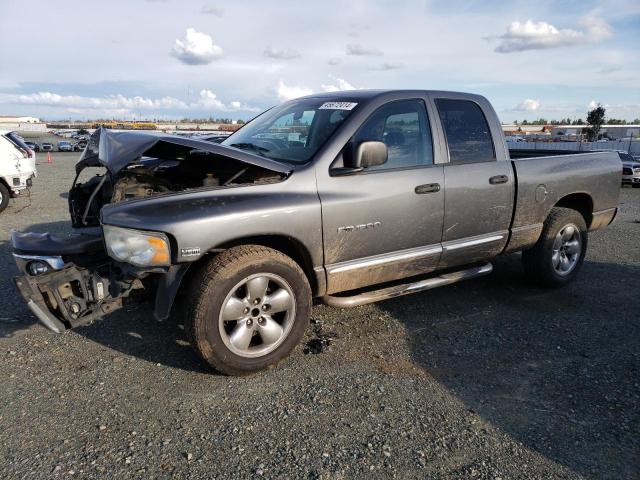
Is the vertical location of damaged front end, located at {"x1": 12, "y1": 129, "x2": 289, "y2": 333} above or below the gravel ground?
above

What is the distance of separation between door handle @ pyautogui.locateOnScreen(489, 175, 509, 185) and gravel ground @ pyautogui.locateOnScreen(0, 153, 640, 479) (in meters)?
1.21

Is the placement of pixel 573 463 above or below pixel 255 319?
below

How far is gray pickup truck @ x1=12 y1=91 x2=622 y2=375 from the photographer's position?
122 inches

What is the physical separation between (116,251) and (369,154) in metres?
1.81

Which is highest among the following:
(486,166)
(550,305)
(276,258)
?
(486,166)

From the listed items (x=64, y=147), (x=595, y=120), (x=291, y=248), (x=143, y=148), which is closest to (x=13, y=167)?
(x=143, y=148)

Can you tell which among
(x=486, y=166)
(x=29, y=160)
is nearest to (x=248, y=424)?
(x=486, y=166)

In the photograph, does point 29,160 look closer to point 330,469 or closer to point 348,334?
point 348,334

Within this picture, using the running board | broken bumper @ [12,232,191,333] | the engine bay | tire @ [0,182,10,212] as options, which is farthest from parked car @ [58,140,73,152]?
the running board

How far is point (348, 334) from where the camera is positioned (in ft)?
13.3

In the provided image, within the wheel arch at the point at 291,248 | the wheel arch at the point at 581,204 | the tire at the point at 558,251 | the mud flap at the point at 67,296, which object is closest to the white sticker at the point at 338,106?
the wheel arch at the point at 291,248

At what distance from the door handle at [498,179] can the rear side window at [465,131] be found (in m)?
0.18

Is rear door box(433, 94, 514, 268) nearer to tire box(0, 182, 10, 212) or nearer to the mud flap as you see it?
the mud flap

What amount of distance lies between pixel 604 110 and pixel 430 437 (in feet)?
224
